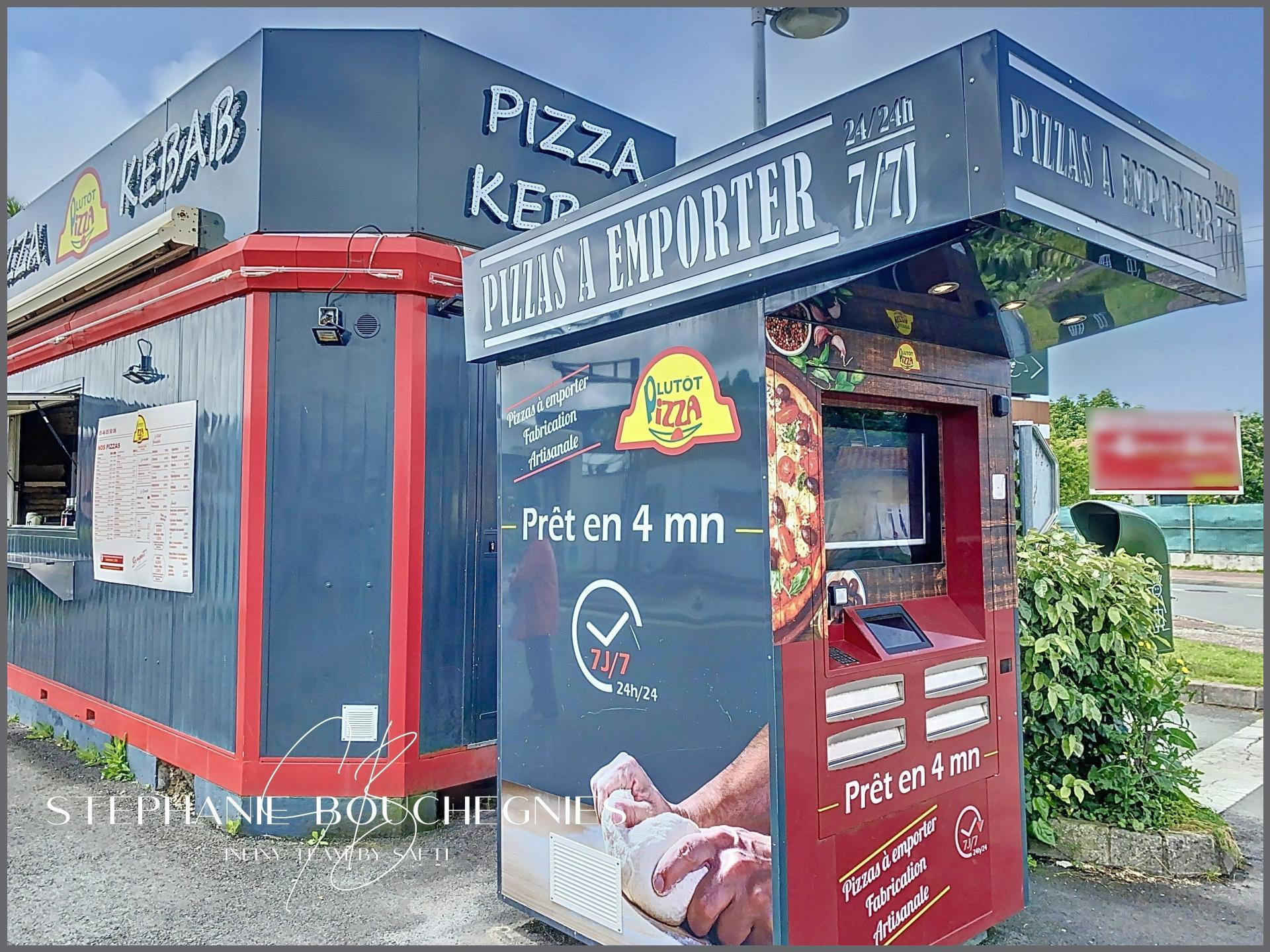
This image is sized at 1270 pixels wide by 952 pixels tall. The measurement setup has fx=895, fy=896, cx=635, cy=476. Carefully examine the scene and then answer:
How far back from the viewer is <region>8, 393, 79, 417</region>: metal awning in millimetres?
7035

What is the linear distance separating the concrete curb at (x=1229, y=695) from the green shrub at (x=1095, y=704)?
12.0 feet

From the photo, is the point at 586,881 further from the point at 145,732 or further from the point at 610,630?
the point at 145,732

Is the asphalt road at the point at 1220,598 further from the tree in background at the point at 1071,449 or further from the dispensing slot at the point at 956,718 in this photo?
the dispensing slot at the point at 956,718

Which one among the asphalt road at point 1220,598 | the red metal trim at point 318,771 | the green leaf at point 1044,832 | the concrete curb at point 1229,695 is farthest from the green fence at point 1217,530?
the red metal trim at point 318,771

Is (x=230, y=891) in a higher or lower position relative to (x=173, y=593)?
lower

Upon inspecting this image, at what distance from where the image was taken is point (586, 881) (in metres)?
3.33

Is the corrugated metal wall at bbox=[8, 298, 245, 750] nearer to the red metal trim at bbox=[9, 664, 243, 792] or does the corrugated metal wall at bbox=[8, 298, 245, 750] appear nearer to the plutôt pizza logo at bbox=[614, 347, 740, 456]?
the red metal trim at bbox=[9, 664, 243, 792]

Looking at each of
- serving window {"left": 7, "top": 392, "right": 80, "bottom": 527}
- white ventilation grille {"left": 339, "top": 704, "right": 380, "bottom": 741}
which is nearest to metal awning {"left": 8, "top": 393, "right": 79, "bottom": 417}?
serving window {"left": 7, "top": 392, "right": 80, "bottom": 527}

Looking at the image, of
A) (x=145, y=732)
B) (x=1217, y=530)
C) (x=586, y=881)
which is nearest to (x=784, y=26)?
(x=586, y=881)

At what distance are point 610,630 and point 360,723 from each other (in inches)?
85.7

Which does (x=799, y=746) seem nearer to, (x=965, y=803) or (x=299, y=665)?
(x=965, y=803)

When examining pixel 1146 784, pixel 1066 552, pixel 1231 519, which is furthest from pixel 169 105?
pixel 1231 519

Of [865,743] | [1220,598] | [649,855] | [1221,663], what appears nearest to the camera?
[865,743]

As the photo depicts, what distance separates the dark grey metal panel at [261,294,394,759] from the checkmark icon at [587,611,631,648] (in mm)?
1894
